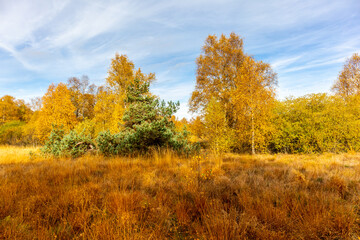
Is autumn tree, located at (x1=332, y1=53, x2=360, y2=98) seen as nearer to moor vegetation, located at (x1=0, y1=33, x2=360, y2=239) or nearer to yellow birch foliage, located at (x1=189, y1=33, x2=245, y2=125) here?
moor vegetation, located at (x1=0, y1=33, x2=360, y2=239)

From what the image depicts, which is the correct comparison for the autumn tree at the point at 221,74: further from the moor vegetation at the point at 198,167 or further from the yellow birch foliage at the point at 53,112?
the yellow birch foliage at the point at 53,112

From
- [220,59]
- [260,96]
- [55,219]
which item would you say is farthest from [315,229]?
[220,59]

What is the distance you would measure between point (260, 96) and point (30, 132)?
27.8 metres

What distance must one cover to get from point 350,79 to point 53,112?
1413 inches

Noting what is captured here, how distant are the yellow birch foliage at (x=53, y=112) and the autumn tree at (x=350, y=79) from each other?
108ft

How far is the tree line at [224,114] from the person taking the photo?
309 inches

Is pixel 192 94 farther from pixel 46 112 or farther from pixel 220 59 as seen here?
pixel 46 112

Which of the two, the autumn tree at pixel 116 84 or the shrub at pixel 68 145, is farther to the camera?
the autumn tree at pixel 116 84

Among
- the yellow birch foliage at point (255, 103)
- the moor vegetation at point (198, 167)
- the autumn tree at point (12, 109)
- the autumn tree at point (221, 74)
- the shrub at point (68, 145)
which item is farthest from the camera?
the autumn tree at point (12, 109)

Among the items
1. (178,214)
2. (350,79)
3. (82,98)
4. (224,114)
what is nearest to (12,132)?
(82,98)

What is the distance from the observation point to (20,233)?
1.71 m

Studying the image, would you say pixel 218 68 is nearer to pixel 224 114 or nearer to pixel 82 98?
pixel 224 114

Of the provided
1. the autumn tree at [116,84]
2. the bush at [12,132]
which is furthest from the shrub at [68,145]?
the bush at [12,132]

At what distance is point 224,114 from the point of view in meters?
12.1
